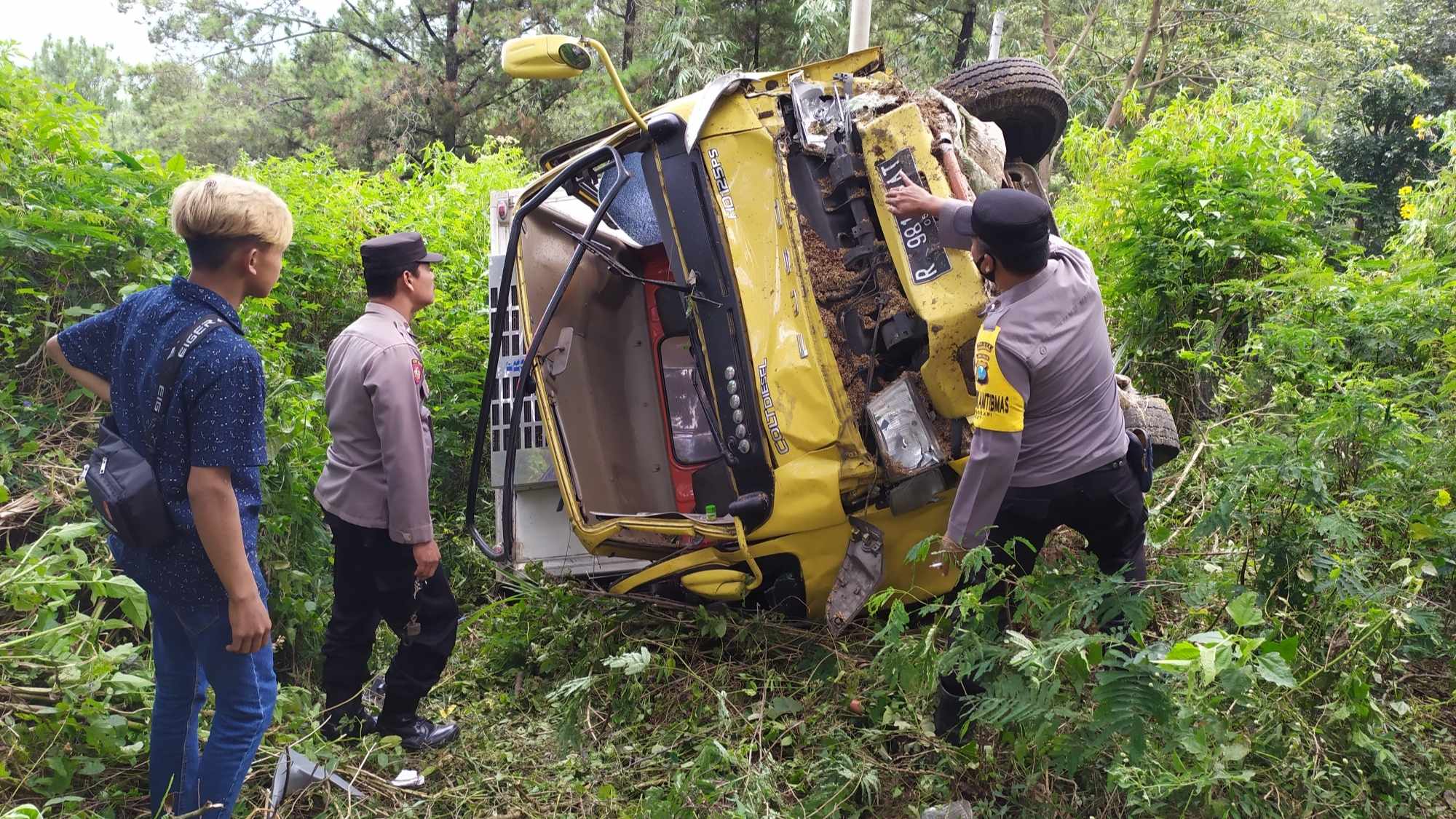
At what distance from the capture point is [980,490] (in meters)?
2.84

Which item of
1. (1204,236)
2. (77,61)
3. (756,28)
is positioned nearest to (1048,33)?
(756,28)

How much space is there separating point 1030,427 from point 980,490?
0.26m

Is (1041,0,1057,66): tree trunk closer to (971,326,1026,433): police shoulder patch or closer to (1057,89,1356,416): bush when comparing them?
(1057,89,1356,416): bush

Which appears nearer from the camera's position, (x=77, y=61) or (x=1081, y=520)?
(x=1081, y=520)

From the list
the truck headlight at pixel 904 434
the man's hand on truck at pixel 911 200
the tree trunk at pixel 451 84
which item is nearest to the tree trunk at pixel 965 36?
the tree trunk at pixel 451 84

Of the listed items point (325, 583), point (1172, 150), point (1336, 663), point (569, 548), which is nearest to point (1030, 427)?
point (1336, 663)

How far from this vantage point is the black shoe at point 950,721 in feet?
10.2

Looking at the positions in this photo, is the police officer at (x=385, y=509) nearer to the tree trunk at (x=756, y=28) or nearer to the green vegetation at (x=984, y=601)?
the green vegetation at (x=984, y=601)

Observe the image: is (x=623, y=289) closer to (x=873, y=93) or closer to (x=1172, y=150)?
(x=873, y=93)

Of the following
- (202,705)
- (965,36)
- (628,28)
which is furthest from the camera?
(628,28)

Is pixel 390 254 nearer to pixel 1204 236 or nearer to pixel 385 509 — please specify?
pixel 385 509

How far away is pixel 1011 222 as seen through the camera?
2.78m

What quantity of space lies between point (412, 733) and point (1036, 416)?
92.8 inches

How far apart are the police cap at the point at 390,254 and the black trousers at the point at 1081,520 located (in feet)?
6.71
